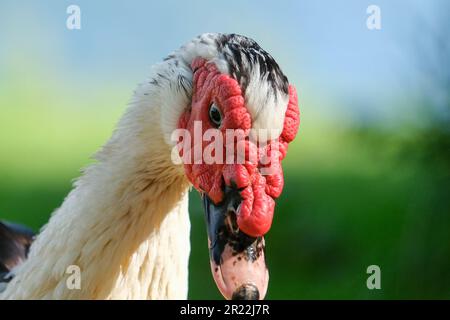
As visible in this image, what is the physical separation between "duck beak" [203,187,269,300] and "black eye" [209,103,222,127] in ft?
0.76

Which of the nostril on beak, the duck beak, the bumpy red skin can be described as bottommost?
the nostril on beak

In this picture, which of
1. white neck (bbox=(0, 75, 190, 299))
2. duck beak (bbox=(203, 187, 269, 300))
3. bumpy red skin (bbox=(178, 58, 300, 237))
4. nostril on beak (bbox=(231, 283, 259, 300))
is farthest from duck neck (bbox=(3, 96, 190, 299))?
nostril on beak (bbox=(231, 283, 259, 300))

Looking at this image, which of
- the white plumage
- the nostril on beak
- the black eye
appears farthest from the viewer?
the white plumage

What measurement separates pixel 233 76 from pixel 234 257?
23.0 inches

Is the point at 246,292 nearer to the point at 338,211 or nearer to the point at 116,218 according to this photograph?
the point at 116,218

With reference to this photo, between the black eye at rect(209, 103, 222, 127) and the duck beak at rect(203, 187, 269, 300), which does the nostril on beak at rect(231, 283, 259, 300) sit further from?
the black eye at rect(209, 103, 222, 127)

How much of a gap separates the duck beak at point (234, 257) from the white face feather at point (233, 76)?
0.27m

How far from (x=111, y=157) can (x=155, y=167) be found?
0.56 feet

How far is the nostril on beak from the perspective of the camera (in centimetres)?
225

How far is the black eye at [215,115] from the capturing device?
240 centimetres

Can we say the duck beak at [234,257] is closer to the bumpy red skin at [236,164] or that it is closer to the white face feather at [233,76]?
the bumpy red skin at [236,164]

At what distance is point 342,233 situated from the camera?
255 inches

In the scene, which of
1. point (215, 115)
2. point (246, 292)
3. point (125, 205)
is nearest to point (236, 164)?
point (215, 115)

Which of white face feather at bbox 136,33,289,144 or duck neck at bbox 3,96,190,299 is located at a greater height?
white face feather at bbox 136,33,289,144
